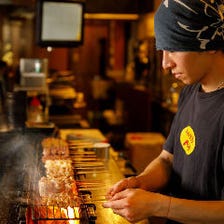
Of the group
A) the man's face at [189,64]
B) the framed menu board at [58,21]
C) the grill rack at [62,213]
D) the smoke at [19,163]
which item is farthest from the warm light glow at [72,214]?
the framed menu board at [58,21]

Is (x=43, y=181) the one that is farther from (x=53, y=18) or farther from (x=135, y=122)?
(x=135, y=122)

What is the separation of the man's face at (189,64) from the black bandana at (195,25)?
0.03 m

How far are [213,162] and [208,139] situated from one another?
0.10 m

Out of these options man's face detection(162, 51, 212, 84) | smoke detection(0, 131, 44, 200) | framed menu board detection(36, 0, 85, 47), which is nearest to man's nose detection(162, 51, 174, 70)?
man's face detection(162, 51, 212, 84)

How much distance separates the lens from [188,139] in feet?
6.79

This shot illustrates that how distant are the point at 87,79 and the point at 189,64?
37.1 feet

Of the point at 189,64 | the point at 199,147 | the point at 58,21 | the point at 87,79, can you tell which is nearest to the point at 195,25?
the point at 189,64

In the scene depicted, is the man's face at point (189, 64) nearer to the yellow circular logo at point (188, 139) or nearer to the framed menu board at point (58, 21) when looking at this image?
the yellow circular logo at point (188, 139)

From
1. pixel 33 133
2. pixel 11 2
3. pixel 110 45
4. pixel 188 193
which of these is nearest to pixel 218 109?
pixel 188 193

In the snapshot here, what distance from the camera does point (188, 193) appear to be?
2.08m

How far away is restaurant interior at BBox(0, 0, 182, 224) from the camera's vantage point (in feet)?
13.0

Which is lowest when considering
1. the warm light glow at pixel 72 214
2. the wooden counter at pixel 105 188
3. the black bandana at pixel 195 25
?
the wooden counter at pixel 105 188

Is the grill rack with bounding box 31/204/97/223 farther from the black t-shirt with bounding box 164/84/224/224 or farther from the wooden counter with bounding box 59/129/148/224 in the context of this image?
the black t-shirt with bounding box 164/84/224/224

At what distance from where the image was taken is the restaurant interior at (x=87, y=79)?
3955 millimetres
